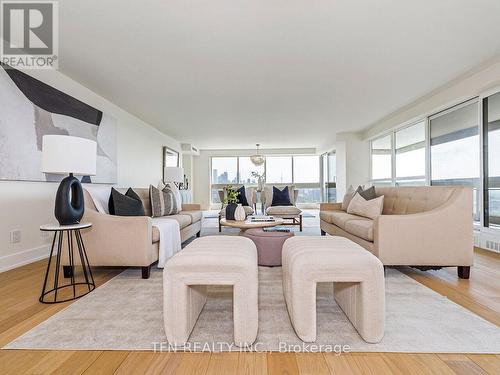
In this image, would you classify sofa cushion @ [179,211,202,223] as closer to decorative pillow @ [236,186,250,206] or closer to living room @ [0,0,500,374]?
living room @ [0,0,500,374]

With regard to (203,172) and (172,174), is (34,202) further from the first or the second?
(203,172)

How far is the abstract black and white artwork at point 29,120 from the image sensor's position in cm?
273

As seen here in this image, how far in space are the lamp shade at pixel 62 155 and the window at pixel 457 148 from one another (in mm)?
4885

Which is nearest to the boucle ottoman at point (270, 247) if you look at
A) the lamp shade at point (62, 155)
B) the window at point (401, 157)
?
the lamp shade at point (62, 155)

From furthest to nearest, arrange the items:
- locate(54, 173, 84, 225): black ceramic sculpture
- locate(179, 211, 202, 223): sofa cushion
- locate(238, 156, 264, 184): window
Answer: locate(238, 156, 264, 184): window → locate(179, 211, 202, 223): sofa cushion → locate(54, 173, 84, 225): black ceramic sculpture

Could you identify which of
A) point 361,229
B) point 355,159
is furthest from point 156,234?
point 355,159

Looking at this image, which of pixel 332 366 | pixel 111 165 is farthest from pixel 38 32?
pixel 332 366

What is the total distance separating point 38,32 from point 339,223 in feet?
13.1

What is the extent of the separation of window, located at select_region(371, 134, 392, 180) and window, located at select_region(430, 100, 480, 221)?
171 cm

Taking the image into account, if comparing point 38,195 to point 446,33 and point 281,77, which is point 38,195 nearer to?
point 281,77

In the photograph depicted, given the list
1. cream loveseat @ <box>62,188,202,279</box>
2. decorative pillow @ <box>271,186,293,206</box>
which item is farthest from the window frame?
cream loveseat @ <box>62,188,202,279</box>

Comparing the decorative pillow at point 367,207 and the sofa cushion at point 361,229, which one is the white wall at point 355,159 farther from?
the sofa cushion at point 361,229

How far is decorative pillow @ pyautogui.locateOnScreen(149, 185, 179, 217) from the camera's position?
12.4 ft

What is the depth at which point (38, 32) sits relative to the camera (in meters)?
2.61
